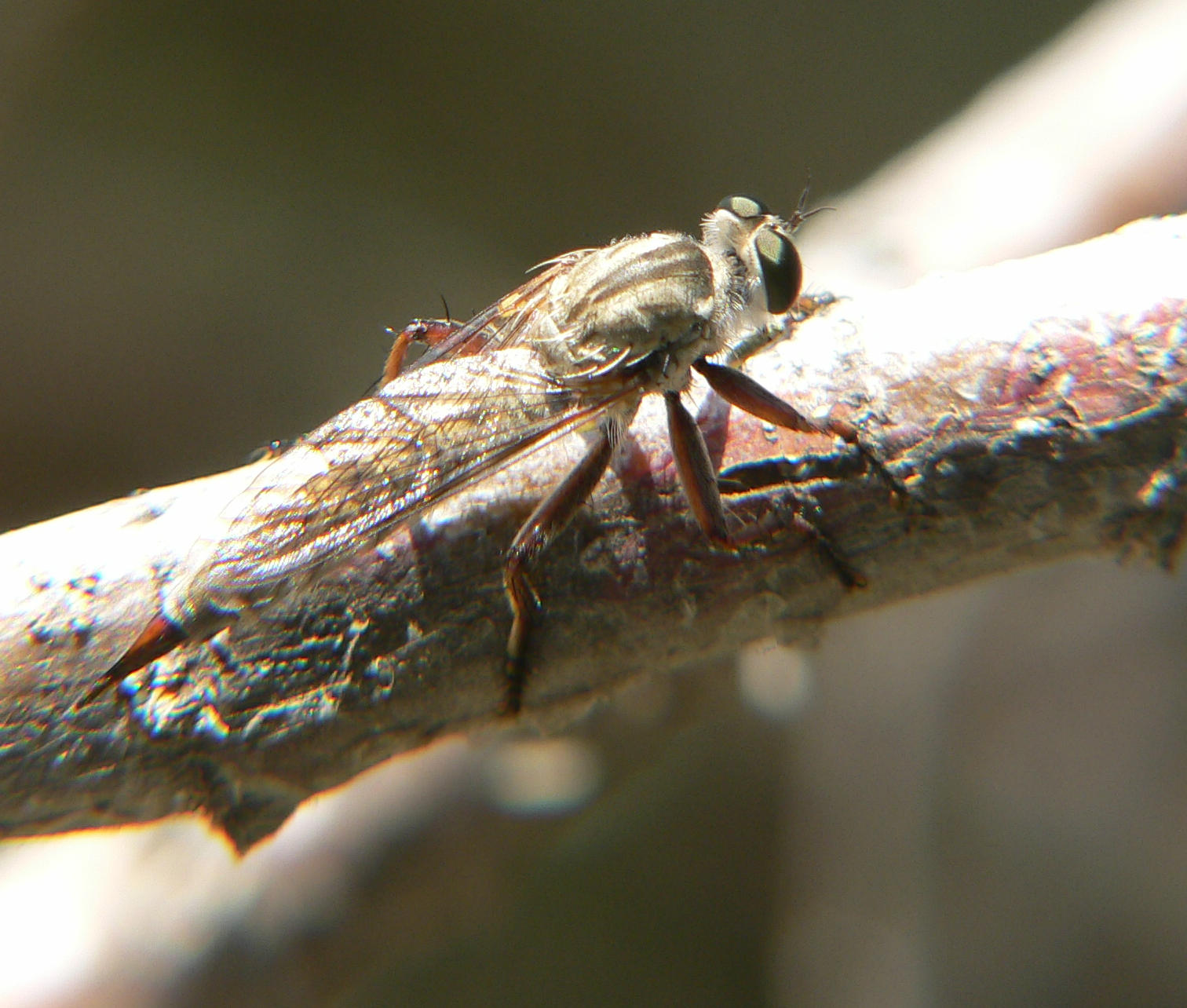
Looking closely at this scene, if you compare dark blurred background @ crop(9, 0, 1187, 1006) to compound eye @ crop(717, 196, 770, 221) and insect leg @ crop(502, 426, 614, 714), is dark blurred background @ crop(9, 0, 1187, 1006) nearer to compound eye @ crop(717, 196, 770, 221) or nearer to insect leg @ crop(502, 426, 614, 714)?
compound eye @ crop(717, 196, 770, 221)

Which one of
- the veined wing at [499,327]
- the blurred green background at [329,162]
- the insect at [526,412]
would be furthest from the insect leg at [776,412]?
the blurred green background at [329,162]

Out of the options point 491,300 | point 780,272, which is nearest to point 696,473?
point 780,272

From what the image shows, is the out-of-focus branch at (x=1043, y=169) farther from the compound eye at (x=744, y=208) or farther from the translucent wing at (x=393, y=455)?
the translucent wing at (x=393, y=455)

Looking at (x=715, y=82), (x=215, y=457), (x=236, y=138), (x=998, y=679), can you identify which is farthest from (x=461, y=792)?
(x=715, y=82)

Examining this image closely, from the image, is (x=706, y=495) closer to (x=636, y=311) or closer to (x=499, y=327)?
(x=636, y=311)

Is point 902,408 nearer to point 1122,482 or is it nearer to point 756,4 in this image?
point 1122,482

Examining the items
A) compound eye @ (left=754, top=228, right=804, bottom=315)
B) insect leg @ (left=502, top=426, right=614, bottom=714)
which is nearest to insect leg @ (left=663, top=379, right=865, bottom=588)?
insect leg @ (left=502, top=426, right=614, bottom=714)

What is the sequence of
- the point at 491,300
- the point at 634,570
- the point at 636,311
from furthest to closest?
1. the point at 491,300
2. the point at 636,311
3. the point at 634,570
